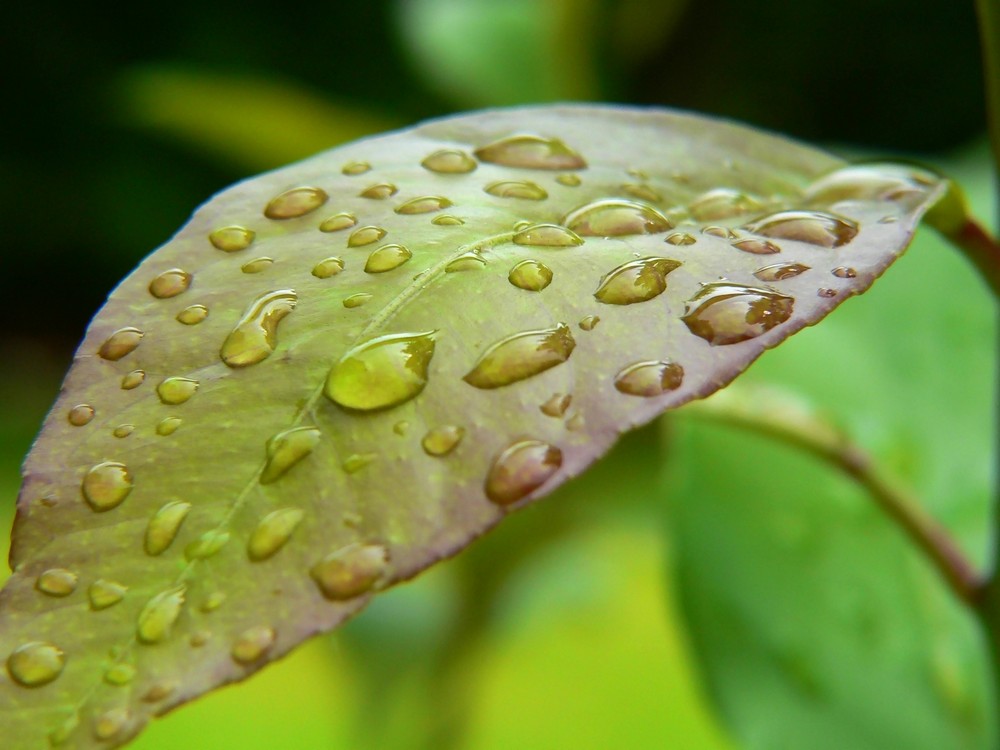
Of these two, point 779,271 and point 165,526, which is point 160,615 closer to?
point 165,526

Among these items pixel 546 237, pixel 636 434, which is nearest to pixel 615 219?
pixel 546 237

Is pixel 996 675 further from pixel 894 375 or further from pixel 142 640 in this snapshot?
pixel 142 640

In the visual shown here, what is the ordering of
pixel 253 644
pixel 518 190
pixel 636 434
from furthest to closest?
pixel 636 434 → pixel 518 190 → pixel 253 644

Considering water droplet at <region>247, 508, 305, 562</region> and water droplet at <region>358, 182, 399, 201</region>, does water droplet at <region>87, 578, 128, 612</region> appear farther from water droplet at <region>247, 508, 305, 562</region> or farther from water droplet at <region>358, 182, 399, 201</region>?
water droplet at <region>358, 182, 399, 201</region>

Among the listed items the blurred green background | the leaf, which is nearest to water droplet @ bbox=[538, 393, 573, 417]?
the leaf

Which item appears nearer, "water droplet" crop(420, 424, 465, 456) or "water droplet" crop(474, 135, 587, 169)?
"water droplet" crop(420, 424, 465, 456)

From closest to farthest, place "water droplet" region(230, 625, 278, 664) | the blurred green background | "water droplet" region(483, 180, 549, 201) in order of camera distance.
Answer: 1. "water droplet" region(230, 625, 278, 664)
2. "water droplet" region(483, 180, 549, 201)
3. the blurred green background

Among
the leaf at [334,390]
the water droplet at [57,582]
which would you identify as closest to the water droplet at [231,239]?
the leaf at [334,390]
